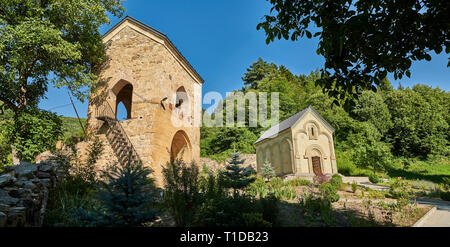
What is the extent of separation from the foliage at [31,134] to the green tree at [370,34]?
31.3 ft

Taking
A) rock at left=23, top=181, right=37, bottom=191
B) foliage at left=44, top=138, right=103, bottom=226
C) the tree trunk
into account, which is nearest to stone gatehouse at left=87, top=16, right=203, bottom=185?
the tree trunk

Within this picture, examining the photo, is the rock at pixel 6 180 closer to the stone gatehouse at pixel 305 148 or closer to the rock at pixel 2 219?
the rock at pixel 2 219

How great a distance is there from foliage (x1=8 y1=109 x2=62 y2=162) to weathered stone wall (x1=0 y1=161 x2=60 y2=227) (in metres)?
5.07

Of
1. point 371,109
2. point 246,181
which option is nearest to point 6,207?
point 246,181

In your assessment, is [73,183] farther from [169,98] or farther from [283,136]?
[283,136]

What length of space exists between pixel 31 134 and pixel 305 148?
63.1ft

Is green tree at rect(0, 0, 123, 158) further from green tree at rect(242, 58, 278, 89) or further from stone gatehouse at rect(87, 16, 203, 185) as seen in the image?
green tree at rect(242, 58, 278, 89)

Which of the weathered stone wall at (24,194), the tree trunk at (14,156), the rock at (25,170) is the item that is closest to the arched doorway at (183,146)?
the tree trunk at (14,156)

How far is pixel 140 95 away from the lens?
1055cm

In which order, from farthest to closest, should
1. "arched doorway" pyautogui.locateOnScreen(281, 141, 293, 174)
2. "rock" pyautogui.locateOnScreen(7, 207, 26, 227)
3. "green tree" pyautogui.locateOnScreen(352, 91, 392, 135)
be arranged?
1. "green tree" pyautogui.locateOnScreen(352, 91, 392, 135)
2. "arched doorway" pyautogui.locateOnScreen(281, 141, 293, 174)
3. "rock" pyautogui.locateOnScreen(7, 207, 26, 227)

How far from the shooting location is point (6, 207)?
2.94 meters

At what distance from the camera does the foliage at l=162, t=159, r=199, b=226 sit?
3.98 meters

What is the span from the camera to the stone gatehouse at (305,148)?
66.2 feet
